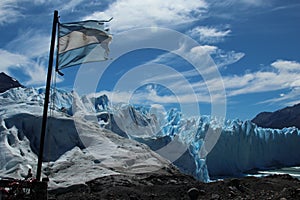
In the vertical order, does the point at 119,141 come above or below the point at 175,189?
above

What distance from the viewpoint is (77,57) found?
6574 mm

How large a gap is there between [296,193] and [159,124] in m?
29.1

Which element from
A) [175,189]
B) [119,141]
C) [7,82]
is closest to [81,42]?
[175,189]

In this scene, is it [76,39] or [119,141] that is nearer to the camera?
[76,39]

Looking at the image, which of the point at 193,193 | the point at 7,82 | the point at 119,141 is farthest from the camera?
the point at 7,82

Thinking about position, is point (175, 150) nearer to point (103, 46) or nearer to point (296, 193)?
point (296, 193)

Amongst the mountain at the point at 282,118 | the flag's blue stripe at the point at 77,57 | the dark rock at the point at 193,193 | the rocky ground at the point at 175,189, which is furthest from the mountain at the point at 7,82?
the mountain at the point at 282,118

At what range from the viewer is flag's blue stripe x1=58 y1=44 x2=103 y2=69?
6.49 metres

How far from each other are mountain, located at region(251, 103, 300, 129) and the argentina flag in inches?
3502

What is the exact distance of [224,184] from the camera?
1398cm

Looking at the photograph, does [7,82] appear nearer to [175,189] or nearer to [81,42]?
[175,189]

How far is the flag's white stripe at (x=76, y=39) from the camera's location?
6.46 m

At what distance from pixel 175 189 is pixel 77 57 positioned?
8382mm

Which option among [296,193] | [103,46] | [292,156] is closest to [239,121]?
[292,156]
